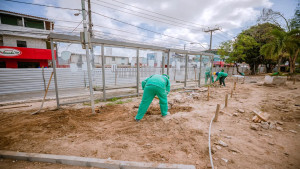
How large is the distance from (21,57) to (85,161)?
2192 centimetres

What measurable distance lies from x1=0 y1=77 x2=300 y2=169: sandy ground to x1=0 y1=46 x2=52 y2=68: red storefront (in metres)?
17.1

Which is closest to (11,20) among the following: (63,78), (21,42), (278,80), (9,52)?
(21,42)

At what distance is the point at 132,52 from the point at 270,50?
1419cm

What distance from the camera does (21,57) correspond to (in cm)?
1633

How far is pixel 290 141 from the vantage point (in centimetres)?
296

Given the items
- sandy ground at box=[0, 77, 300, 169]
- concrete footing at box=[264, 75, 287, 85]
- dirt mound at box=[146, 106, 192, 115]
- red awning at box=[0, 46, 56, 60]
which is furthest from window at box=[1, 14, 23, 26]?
concrete footing at box=[264, 75, 287, 85]

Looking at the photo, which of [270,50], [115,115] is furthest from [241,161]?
[270,50]

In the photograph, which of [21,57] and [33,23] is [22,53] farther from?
[33,23]

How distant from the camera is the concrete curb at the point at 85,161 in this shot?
2053 mm

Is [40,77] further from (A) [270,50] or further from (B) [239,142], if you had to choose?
(A) [270,50]

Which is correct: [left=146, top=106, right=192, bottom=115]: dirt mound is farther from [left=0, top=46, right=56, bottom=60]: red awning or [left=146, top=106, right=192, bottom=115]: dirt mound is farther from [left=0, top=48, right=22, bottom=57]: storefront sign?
[left=0, top=48, right=22, bottom=57]: storefront sign

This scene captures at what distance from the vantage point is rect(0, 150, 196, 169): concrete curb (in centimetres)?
205

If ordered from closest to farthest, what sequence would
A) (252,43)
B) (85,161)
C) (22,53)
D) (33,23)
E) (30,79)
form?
(85,161) < (30,79) < (22,53) < (252,43) < (33,23)

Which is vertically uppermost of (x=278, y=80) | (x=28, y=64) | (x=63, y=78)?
(x=28, y=64)
